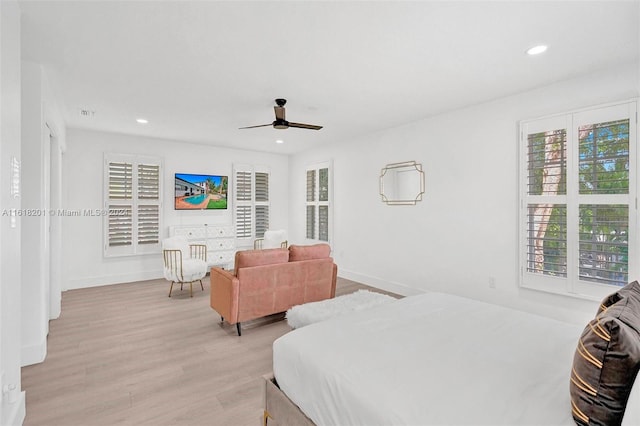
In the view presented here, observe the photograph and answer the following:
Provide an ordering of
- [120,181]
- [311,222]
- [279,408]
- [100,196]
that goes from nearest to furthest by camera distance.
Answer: [279,408] → [100,196] → [120,181] → [311,222]

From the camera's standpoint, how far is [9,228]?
1.82 metres

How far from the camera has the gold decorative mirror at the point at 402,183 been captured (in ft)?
15.5

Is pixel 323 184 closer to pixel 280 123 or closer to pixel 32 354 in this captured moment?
pixel 280 123

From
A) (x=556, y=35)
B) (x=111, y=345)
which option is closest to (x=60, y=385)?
(x=111, y=345)

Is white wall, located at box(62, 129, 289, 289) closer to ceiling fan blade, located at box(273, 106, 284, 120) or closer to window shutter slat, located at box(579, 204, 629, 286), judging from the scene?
ceiling fan blade, located at box(273, 106, 284, 120)

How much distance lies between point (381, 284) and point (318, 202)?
2288mm

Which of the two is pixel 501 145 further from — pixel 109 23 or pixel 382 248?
pixel 109 23

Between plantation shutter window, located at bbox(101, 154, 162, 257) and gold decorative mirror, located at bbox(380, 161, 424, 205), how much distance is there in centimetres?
416

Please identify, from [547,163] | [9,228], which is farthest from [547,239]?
[9,228]

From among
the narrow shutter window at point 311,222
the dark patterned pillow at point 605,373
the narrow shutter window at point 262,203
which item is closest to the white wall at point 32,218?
the dark patterned pillow at point 605,373

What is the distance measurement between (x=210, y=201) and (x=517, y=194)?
534 centimetres

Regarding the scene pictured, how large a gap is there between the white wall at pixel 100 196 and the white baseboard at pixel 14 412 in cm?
373

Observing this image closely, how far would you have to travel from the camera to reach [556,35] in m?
2.36

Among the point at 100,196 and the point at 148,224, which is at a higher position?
the point at 100,196
